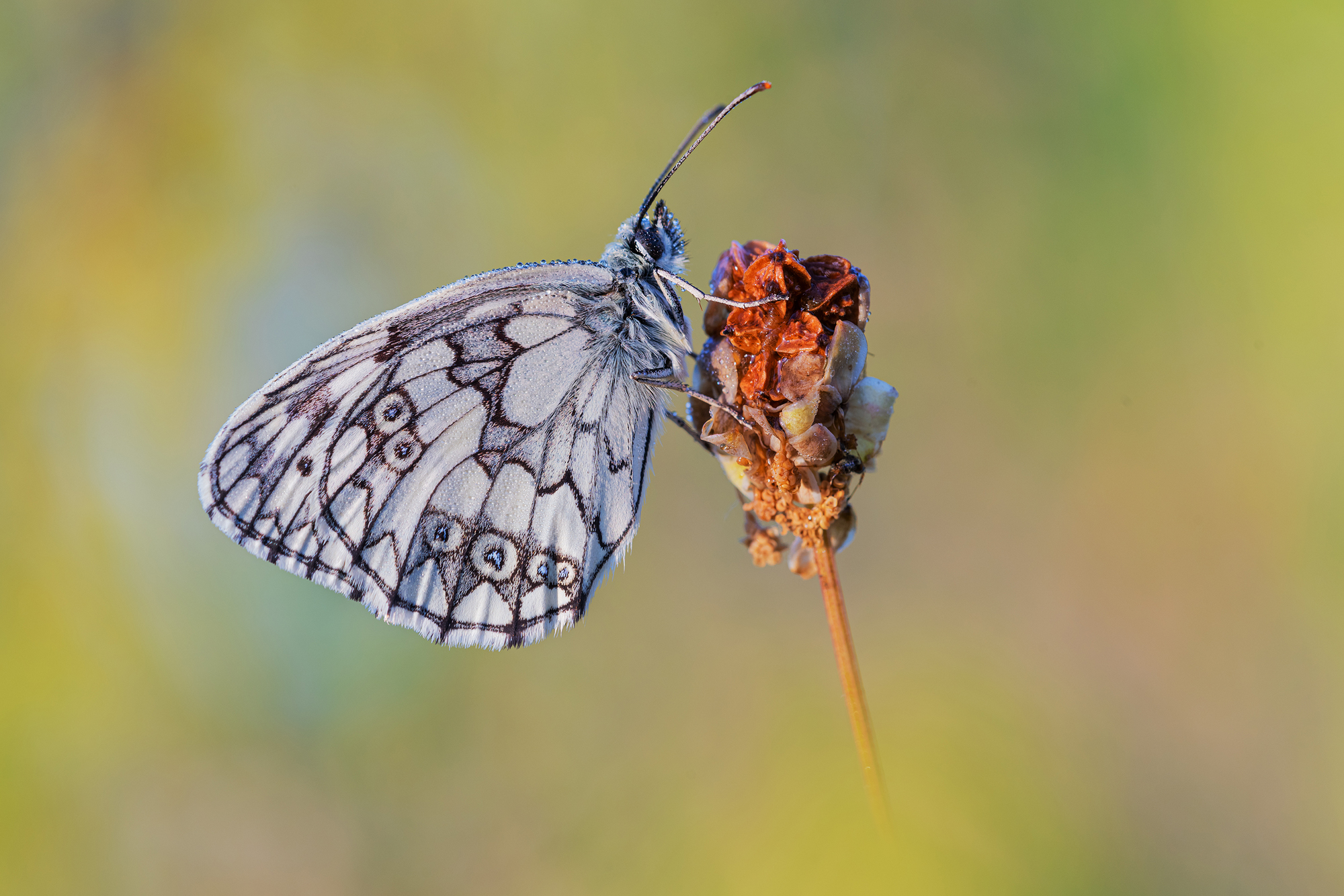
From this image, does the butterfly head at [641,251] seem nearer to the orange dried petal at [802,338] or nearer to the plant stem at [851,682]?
the orange dried petal at [802,338]

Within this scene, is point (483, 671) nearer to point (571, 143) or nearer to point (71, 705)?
point (71, 705)

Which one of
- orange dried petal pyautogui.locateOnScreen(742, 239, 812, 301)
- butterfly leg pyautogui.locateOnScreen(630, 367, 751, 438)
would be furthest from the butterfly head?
orange dried petal pyautogui.locateOnScreen(742, 239, 812, 301)

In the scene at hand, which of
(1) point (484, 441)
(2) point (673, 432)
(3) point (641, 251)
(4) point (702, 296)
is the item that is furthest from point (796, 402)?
(2) point (673, 432)

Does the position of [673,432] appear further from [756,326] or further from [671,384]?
[756,326]

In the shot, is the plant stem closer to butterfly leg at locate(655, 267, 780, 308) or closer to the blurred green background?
butterfly leg at locate(655, 267, 780, 308)

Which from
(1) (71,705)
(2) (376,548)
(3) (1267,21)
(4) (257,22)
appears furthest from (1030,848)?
(4) (257,22)
